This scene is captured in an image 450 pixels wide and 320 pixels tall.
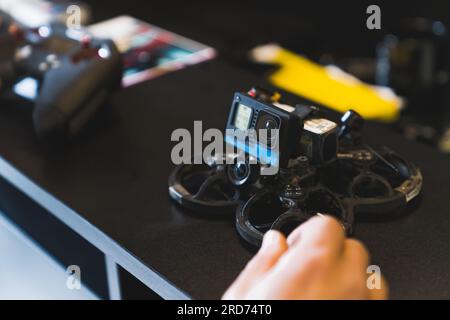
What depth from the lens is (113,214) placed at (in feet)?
3.05

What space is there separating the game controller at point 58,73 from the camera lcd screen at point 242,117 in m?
0.31

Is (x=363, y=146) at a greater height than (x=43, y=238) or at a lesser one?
greater

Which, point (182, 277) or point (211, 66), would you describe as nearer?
point (182, 277)

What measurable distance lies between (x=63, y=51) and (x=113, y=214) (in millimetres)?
400

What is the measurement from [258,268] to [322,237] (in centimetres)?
7

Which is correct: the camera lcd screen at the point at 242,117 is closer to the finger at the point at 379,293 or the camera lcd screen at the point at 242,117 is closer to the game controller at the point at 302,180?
the game controller at the point at 302,180

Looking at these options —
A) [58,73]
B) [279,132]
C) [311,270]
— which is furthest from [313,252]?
[58,73]

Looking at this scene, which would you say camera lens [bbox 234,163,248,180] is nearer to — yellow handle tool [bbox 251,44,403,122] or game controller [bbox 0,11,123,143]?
game controller [bbox 0,11,123,143]

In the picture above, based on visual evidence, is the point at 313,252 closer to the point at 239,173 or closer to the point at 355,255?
the point at 355,255

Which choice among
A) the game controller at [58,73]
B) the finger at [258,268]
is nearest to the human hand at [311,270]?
the finger at [258,268]

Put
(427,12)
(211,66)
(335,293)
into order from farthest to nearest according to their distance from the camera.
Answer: (427,12), (211,66), (335,293)
